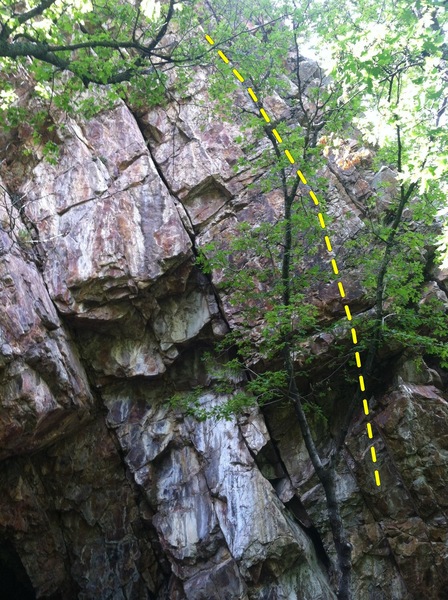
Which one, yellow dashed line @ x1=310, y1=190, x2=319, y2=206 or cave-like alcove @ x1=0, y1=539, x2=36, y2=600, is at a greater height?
yellow dashed line @ x1=310, y1=190, x2=319, y2=206

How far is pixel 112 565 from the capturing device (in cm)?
1165

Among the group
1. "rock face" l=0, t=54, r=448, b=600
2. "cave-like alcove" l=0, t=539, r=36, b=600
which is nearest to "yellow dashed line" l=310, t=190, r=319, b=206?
"rock face" l=0, t=54, r=448, b=600

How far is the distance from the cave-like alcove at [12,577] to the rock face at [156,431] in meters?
0.06

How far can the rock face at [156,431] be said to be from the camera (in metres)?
10.5

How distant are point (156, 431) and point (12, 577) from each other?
4507 mm

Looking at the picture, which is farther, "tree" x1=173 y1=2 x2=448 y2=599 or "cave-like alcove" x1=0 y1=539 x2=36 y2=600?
"cave-like alcove" x1=0 y1=539 x2=36 y2=600

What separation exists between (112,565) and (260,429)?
463 cm

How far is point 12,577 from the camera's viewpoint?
11.4m

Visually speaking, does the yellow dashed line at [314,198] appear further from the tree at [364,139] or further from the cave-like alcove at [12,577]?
the cave-like alcove at [12,577]

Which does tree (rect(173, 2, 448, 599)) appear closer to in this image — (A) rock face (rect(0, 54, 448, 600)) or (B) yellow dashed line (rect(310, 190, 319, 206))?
(B) yellow dashed line (rect(310, 190, 319, 206))

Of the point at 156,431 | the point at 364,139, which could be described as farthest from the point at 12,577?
the point at 364,139

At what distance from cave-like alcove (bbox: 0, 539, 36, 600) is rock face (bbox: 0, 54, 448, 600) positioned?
60mm

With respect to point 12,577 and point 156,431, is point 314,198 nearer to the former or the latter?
point 156,431

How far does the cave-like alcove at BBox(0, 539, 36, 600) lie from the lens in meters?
11.2
